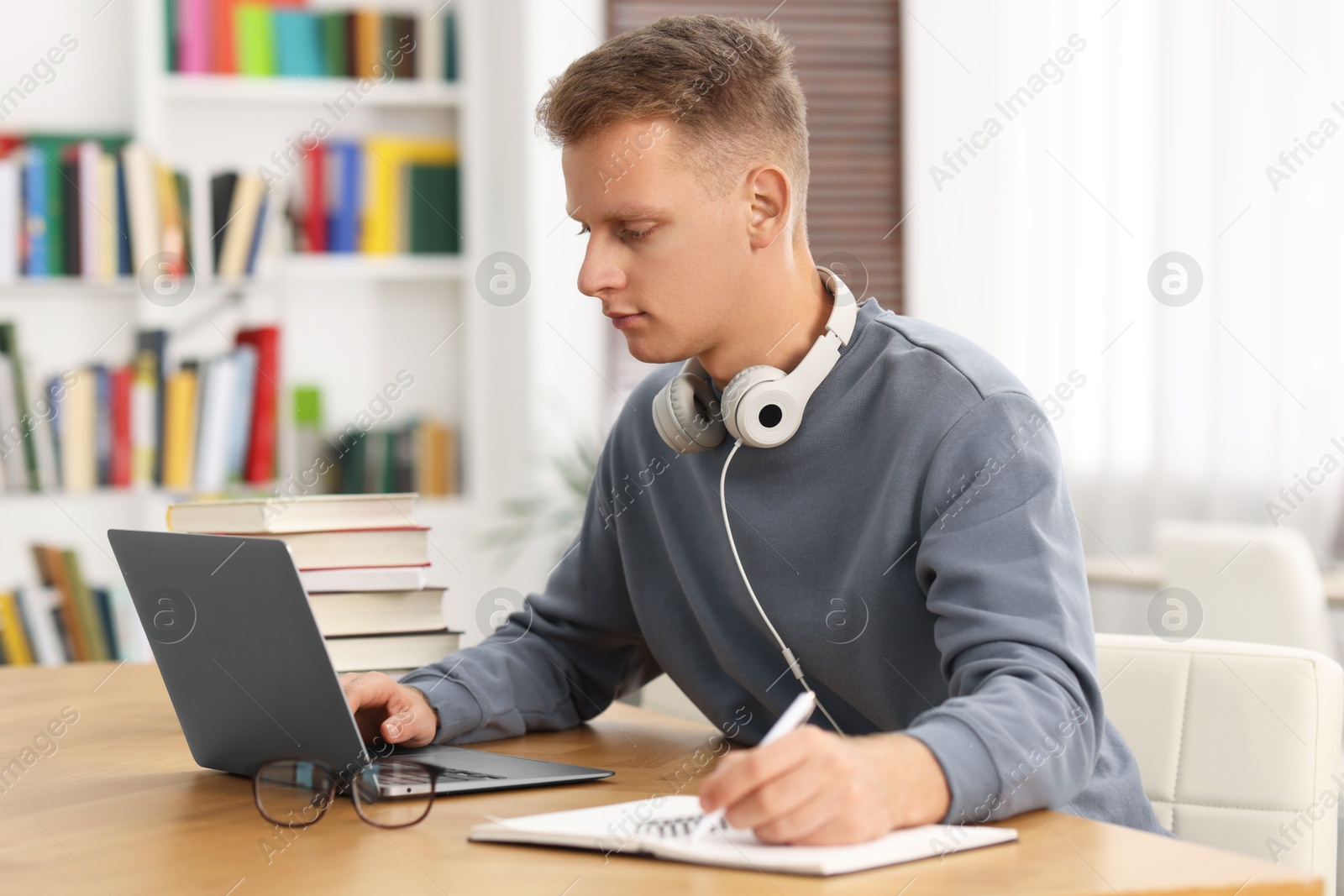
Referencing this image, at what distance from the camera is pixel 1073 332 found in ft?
11.8

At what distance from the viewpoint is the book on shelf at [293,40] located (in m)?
3.27

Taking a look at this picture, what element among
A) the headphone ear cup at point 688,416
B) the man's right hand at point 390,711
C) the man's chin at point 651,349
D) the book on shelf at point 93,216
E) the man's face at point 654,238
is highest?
the book on shelf at point 93,216

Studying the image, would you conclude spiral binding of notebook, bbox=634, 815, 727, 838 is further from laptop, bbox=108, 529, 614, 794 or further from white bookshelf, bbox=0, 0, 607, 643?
white bookshelf, bbox=0, 0, 607, 643

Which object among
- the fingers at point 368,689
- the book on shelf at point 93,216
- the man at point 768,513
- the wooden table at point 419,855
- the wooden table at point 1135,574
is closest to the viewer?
the wooden table at point 419,855

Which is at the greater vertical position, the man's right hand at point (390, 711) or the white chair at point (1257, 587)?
the man's right hand at point (390, 711)

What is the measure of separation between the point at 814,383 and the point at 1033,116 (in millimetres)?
2690

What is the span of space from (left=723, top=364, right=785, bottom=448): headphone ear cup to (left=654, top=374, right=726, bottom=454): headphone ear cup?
0.19ft

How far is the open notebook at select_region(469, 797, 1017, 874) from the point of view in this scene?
2.44ft

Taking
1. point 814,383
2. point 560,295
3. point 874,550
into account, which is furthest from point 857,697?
point 560,295

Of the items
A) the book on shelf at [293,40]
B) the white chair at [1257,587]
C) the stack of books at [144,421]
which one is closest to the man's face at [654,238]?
the white chair at [1257,587]

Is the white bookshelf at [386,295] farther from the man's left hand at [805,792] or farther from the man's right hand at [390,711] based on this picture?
the man's left hand at [805,792]

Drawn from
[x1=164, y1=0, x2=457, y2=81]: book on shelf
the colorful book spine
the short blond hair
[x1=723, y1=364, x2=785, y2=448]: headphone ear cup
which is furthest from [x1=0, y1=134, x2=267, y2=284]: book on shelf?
[x1=723, y1=364, x2=785, y2=448]: headphone ear cup

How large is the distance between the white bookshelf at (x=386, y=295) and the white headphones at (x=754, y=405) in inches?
80.6

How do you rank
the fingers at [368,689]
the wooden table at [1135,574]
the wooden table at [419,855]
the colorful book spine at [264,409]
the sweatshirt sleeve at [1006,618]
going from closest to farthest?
the wooden table at [419,855] → the sweatshirt sleeve at [1006,618] → the fingers at [368,689] → the wooden table at [1135,574] → the colorful book spine at [264,409]
